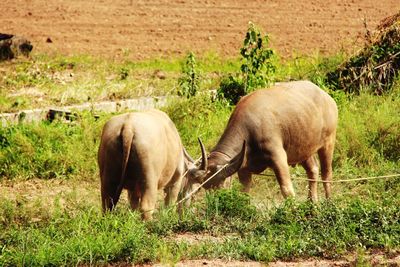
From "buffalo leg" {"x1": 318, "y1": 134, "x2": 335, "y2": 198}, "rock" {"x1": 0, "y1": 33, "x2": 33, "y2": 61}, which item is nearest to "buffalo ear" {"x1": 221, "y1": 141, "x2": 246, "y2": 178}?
"buffalo leg" {"x1": 318, "y1": 134, "x2": 335, "y2": 198}

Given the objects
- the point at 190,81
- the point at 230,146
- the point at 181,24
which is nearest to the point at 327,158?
the point at 230,146

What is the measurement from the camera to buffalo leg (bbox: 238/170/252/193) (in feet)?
37.5

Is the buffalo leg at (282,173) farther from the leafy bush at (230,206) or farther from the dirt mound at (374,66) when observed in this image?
the dirt mound at (374,66)

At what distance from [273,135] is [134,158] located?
1.94m

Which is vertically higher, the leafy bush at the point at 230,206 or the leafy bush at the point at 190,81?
the leafy bush at the point at 190,81

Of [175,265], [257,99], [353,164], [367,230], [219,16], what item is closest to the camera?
[175,265]

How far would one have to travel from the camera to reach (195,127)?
45.1ft

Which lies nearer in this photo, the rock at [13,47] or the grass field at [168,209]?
the grass field at [168,209]

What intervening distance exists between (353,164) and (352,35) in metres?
6.74

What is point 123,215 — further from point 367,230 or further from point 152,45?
point 152,45

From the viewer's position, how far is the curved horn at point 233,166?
432 inches

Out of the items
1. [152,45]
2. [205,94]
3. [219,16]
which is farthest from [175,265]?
[219,16]

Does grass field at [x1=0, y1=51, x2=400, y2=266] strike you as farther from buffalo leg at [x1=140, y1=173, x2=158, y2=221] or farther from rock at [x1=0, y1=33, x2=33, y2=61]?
rock at [x1=0, y1=33, x2=33, y2=61]

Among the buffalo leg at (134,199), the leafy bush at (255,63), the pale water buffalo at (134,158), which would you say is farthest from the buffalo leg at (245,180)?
the leafy bush at (255,63)
